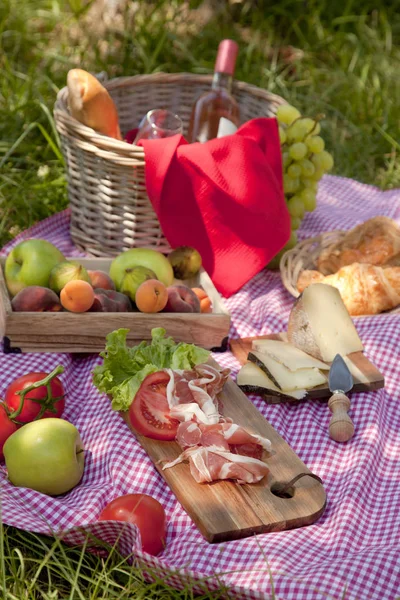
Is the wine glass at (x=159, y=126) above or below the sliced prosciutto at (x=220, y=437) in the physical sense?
above

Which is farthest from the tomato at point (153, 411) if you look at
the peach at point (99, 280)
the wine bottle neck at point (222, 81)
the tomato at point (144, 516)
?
the wine bottle neck at point (222, 81)

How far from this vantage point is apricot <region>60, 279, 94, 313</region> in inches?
106

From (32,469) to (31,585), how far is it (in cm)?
33

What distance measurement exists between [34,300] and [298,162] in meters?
1.35

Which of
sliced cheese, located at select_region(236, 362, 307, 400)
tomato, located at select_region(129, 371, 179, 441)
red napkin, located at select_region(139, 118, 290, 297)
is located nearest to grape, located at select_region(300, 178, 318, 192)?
red napkin, located at select_region(139, 118, 290, 297)

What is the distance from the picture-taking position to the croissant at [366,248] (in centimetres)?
323

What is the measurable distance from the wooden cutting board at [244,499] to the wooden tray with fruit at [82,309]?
1.77 ft

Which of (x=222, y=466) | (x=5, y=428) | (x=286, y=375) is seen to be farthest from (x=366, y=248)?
(x=5, y=428)

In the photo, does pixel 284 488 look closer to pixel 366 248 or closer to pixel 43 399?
pixel 43 399

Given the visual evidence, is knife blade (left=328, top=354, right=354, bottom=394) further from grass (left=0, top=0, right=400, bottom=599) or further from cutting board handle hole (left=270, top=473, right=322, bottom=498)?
grass (left=0, top=0, right=400, bottom=599)

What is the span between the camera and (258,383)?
104 inches

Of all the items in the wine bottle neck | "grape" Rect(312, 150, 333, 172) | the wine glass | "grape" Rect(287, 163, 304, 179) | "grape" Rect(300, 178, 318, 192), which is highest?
the wine bottle neck

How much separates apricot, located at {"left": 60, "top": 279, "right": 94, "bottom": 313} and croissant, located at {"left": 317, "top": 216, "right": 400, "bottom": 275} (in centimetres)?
104

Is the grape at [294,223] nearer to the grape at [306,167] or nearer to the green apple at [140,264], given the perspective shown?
the grape at [306,167]
